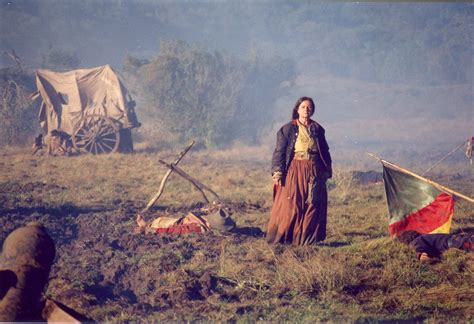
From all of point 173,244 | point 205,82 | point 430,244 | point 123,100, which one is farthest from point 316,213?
point 205,82

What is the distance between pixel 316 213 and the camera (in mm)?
5922

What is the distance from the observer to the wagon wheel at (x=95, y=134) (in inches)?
572

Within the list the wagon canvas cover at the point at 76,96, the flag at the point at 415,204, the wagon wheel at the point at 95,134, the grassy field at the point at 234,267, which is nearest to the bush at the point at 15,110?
the wagon canvas cover at the point at 76,96

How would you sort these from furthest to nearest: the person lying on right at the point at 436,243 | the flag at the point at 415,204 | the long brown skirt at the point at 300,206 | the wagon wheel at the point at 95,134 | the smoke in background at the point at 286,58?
the smoke in background at the point at 286,58
the wagon wheel at the point at 95,134
the long brown skirt at the point at 300,206
the flag at the point at 415,204
the person lying on right at the point at 436,243

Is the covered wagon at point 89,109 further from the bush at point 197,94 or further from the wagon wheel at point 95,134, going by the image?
the bush at point 197,94

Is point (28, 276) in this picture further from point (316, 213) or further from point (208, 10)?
point (208, 10)

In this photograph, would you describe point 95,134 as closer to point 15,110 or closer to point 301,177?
point 15,110

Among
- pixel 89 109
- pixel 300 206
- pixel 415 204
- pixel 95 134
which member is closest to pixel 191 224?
pixel 300 206

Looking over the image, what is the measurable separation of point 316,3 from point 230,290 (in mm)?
63408

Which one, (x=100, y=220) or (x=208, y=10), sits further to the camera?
(x=208, y=10)

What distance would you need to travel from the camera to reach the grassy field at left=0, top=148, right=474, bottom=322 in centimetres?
432

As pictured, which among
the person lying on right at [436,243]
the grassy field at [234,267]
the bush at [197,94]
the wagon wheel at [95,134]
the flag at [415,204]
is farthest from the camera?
the bush at [197,94]

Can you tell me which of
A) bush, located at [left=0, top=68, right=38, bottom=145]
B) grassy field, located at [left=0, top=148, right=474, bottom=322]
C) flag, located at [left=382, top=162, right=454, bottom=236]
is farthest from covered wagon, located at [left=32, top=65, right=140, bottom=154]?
flag, located at [left=382, top=162, right=454, bottom=236]

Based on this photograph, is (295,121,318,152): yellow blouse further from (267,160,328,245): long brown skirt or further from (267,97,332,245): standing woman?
(267,160,328,245): long brown skirt
